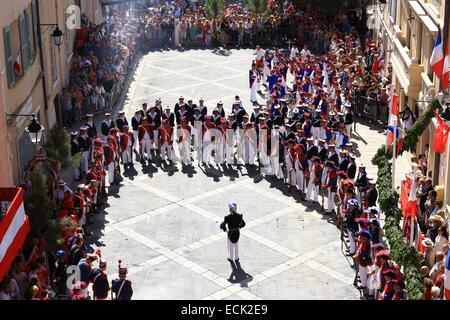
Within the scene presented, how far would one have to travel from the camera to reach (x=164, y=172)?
27141 mm

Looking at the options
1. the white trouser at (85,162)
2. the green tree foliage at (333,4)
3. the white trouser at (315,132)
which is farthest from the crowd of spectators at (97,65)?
the white trouser at (315,132)

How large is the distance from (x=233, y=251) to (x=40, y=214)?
183 inches

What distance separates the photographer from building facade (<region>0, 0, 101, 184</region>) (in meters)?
22.6

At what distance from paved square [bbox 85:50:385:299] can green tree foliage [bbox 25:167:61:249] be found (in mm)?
2162

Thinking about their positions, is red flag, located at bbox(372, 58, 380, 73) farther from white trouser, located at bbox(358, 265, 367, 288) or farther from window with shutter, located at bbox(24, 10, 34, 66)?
white trouser, located at bbox(358, 265, 367, 288)

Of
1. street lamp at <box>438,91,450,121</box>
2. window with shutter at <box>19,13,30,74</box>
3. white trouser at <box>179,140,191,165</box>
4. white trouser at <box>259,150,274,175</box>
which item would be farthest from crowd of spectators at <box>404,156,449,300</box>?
window with shutter at <box>19,13,30,74</box>

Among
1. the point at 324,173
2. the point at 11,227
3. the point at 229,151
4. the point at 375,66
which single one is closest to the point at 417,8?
the point at 324,173

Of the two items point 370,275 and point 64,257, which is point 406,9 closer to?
point 370,275

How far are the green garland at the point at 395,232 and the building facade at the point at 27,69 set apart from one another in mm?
9096

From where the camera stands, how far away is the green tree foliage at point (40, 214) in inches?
740

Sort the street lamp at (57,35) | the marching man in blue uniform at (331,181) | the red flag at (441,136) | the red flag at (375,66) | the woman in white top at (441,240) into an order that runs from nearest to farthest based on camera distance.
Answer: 1. the woman in white top at (441,240)
2. the red flag at (441,136)
3. the marching man in blue uniform at (331,181)
4. the street lamp at (57,35)
5. the red flag at (375,66)

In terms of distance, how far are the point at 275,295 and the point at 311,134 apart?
8.69 m

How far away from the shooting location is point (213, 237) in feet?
73.7

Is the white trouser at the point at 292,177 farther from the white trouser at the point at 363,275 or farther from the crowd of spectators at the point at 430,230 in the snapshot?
the white trouser at the point at 363,275
